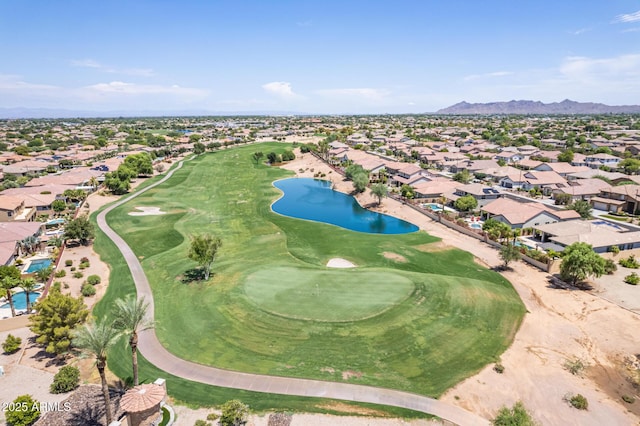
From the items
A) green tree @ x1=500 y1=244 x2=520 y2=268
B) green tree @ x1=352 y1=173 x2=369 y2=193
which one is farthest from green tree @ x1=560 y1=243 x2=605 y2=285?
green tree @ x1=352 y1=173 x2=369 y2=193

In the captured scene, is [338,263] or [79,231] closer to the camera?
[338,263]

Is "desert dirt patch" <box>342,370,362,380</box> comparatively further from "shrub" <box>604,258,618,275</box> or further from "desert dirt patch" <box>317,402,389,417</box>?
"shrub" <box>604,258,618,275</box>

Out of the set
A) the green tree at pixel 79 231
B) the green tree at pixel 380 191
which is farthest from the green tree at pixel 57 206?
the green tree at pixel 380 191

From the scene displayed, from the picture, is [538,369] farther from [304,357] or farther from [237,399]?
[237,399]

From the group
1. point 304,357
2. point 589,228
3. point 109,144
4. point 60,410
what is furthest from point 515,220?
point 109,144

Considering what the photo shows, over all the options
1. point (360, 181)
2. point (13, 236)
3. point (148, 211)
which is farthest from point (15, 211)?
point (360, 181)

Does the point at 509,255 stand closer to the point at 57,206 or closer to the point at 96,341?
the point at 96,341
